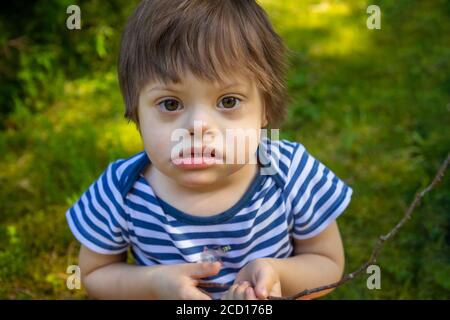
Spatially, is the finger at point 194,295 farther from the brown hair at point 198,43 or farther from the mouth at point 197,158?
the brown hair at point 198,43

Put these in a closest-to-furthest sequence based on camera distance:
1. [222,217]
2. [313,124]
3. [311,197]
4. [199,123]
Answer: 1. [199,123]
2. [222,217]
3. [311,197]
4. [313,124]

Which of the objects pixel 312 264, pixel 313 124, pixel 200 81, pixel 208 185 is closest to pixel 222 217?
pixel 208 185

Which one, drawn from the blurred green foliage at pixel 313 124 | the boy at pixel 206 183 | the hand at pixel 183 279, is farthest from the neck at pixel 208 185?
the blurred green foliage at pixel 313 124

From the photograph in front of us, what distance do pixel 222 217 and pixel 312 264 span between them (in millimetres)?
313

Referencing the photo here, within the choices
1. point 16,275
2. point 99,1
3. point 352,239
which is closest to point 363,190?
point 352,239

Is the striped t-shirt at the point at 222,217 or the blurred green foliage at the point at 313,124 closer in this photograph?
the striped t-shirt at the point at 222,217

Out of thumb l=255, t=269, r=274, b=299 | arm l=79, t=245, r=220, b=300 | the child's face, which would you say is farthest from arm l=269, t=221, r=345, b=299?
the child's face

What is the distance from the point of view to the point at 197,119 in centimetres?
173

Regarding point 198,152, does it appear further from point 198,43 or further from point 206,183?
point 198,43

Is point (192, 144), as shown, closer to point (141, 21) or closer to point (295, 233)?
point (141, 21)

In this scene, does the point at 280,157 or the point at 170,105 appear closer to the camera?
the point at 170,105

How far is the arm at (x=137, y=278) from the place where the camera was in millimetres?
1858

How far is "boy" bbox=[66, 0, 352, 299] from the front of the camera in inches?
69.3
